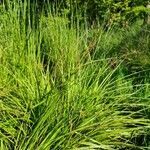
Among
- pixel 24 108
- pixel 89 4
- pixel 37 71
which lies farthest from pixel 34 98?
pixel 89 4

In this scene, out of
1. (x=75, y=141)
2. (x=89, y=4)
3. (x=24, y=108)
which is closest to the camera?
(x=75, y=141)

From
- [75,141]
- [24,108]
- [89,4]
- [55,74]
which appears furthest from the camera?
[89,4]

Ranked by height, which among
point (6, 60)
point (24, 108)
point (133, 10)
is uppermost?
point (6, 60)

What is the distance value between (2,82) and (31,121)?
0.40m

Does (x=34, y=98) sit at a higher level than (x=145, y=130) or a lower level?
higher

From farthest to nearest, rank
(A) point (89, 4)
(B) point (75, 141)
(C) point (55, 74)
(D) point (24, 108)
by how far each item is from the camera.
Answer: (A) point (89, 4), (C) point (55, 74), (D) point (24, 108), (B) point (75, 141)

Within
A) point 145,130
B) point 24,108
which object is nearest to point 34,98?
point 24,108

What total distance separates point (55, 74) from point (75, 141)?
647mm

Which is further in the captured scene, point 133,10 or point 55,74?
point 133,10

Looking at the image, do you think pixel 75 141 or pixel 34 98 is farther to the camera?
pixel 34 98

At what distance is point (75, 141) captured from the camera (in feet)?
9.63

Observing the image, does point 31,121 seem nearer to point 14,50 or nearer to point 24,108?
point 24,108

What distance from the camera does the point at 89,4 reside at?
859 centimetres

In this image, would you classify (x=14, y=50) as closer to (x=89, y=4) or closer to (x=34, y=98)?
(x=34, y=98)
